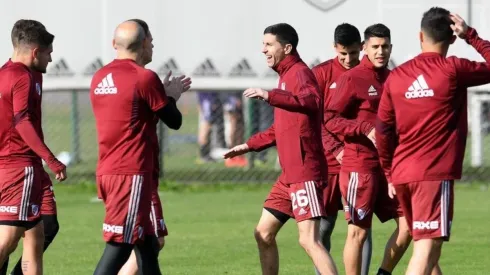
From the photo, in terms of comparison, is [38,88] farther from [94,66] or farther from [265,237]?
[94,66]

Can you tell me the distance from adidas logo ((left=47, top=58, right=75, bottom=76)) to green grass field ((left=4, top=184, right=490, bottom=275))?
180 centimetres

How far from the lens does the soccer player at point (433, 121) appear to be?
346 inches

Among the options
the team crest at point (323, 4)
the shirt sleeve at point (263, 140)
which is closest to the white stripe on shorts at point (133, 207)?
the shirt sleeve at point (263, 140)

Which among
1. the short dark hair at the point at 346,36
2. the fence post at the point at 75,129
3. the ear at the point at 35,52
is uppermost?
the short dark hair at the point at 346,36

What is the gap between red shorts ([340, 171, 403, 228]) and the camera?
426 inches

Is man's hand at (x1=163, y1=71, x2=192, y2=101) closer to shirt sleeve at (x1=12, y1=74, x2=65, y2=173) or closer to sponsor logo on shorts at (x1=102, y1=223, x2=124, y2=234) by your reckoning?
sponsor logo on shorts at (x1=102, y1=223, x2=124, y2=234)

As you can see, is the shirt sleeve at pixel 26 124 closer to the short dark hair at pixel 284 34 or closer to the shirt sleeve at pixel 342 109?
the short dark hair at pixel 284 34

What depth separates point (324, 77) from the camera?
1159 cm

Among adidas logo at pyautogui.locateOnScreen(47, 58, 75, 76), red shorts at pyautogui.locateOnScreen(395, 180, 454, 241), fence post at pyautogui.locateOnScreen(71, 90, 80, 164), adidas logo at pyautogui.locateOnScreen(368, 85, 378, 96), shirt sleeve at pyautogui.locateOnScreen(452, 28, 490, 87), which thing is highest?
shirt sleeve at pyautogui.locateOnScreen(452, 28, 490, 87)

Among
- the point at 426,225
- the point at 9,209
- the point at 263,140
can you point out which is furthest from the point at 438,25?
the point at 9,209

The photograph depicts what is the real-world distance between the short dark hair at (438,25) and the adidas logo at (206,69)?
11.5m

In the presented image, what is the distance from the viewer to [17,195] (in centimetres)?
1017

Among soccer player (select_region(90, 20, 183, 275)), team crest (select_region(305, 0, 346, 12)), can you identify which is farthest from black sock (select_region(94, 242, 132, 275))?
team crest (select_region(305, 0, 346, 12))

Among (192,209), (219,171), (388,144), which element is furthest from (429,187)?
(219,171)
